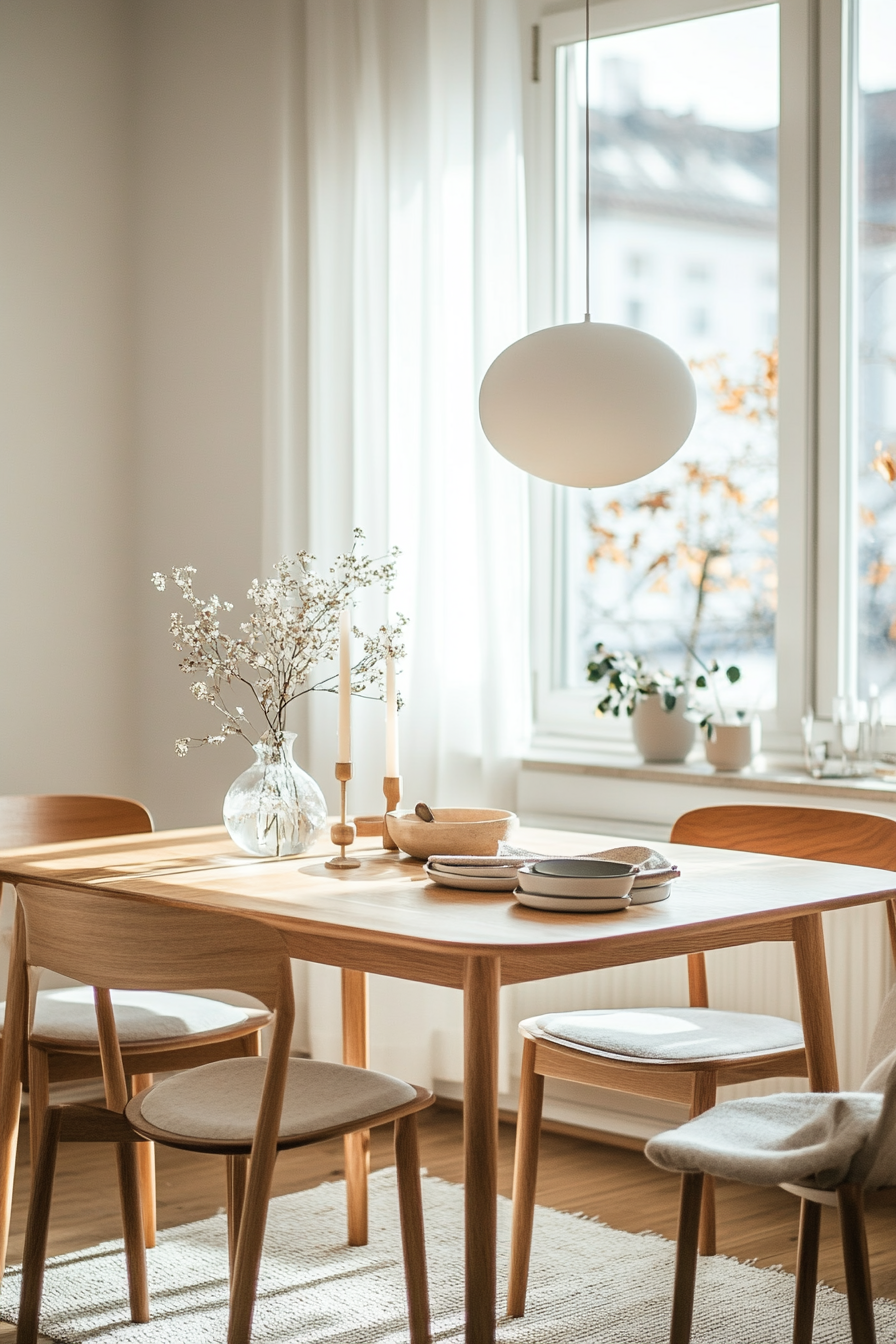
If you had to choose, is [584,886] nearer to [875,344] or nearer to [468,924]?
[468,924]

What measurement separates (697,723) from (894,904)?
3.72 feet

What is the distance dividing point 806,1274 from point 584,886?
0.54 m

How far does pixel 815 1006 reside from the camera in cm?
248

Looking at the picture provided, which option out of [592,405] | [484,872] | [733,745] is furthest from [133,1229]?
[733,745]

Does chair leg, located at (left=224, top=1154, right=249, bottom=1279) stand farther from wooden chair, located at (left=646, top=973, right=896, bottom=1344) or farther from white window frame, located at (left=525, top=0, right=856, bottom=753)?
white window frame, located at (left=525, top=0, right=856, bottom=753)

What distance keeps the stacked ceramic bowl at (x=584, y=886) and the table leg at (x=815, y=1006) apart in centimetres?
34

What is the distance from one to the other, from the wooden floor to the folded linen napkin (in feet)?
2.82

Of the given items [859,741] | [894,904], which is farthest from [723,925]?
[859,741]

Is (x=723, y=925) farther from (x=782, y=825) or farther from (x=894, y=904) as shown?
(x=782, y=825)

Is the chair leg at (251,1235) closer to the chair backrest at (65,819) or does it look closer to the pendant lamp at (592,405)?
the pendant lamp at (592,405)

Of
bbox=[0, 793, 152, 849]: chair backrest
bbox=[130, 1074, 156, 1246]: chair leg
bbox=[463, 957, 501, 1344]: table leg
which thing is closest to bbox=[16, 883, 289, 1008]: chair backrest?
bbox=[463, 957, 501, 1344]: table leg

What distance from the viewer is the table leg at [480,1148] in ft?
6.47

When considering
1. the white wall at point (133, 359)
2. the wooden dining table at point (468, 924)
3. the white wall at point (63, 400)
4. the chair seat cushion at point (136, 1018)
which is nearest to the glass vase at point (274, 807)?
the wooden dining table at point (468, 924)

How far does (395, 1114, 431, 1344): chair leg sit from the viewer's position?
2.27 meters
